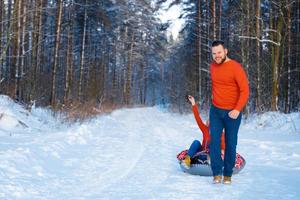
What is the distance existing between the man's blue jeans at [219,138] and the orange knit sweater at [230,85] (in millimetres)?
126

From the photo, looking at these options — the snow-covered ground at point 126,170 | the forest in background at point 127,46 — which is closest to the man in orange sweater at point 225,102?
the snow-covered ground at point 126,170

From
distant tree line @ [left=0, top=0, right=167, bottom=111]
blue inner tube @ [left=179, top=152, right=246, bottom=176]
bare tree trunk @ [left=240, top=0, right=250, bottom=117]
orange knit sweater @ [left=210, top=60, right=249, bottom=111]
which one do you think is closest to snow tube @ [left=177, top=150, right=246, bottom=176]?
blue inner tube @ [left=179, top=152, right=246, bottom=176]

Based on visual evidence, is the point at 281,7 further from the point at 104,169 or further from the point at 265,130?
the point at 104,169

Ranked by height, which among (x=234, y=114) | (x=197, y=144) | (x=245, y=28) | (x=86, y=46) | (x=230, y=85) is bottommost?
(x=197, y=144)

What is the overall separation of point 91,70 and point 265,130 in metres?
17.7

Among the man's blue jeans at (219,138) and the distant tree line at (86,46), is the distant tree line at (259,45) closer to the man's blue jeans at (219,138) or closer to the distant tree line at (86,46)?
the distant tree line at (86,46)

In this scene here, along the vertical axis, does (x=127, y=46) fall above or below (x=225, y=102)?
above

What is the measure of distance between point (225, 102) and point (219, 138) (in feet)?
1.77

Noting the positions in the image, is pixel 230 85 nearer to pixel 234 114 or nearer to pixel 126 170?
pixel 234 114

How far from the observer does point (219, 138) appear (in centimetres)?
583

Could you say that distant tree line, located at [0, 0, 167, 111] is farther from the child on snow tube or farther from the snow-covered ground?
the child on snow tube

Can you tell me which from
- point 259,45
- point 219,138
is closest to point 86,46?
point 259,45

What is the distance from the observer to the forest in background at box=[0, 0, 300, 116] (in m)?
17.8

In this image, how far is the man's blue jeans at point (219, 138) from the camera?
568cm
